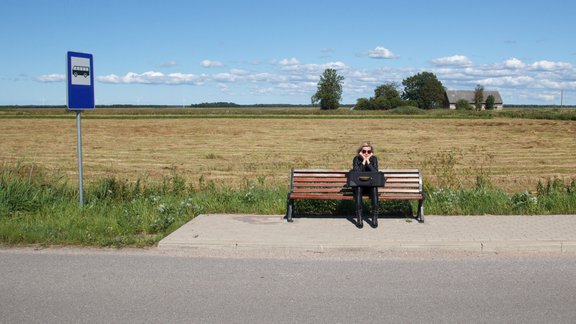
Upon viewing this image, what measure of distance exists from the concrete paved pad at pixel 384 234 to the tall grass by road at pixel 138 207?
1.33ft

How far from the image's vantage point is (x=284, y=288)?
5.59 m

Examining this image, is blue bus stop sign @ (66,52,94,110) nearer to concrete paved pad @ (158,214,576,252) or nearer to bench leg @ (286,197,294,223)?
concrete paved pad @ (158,214,576,252)

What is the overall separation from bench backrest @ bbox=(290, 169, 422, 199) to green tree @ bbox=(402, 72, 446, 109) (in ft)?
416

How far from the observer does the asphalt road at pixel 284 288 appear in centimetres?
487

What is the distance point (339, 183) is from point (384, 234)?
→ 1.64 m

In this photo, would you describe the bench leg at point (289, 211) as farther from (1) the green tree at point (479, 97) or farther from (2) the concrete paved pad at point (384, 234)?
(1) the green tree at point (479, 97)

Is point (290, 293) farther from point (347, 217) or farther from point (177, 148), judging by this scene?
point (177, 148)

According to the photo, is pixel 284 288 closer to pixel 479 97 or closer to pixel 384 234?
pixel 384 234

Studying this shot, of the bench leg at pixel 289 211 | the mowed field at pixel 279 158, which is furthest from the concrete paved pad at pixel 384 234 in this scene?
the mowed field at pixel 279 158

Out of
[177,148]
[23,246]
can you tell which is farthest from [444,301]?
[177,148]

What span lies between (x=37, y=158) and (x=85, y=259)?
61.9ft

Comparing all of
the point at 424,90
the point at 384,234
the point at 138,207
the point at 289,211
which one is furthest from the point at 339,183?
the point at 424,90

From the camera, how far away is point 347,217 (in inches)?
353

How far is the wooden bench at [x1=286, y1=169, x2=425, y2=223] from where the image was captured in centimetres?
875
